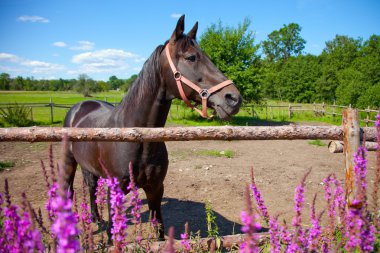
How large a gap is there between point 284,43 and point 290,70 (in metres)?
19.0

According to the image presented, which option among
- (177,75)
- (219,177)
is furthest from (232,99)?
(219,177)

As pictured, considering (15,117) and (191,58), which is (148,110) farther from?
(15,117)

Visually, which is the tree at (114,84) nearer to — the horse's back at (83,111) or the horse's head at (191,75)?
the horse's back at (83,111)

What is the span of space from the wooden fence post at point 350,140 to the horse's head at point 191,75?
1.18 meters

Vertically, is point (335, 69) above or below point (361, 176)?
above

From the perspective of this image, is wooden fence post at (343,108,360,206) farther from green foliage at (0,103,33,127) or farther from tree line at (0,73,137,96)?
tree line at (0,73,137,96)

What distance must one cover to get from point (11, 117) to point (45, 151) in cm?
667

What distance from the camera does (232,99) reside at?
282 centimetres

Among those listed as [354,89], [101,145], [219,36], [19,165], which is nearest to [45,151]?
[19,165]

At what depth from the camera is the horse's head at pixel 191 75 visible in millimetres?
2881

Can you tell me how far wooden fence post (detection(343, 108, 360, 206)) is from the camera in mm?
2543

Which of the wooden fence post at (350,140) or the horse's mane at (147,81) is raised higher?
the horse's mane at (147,81)

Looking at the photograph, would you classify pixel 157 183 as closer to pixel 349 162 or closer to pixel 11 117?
pixel 349 162

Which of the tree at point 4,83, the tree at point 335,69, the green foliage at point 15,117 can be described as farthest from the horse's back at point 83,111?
the tree at point 4,83
